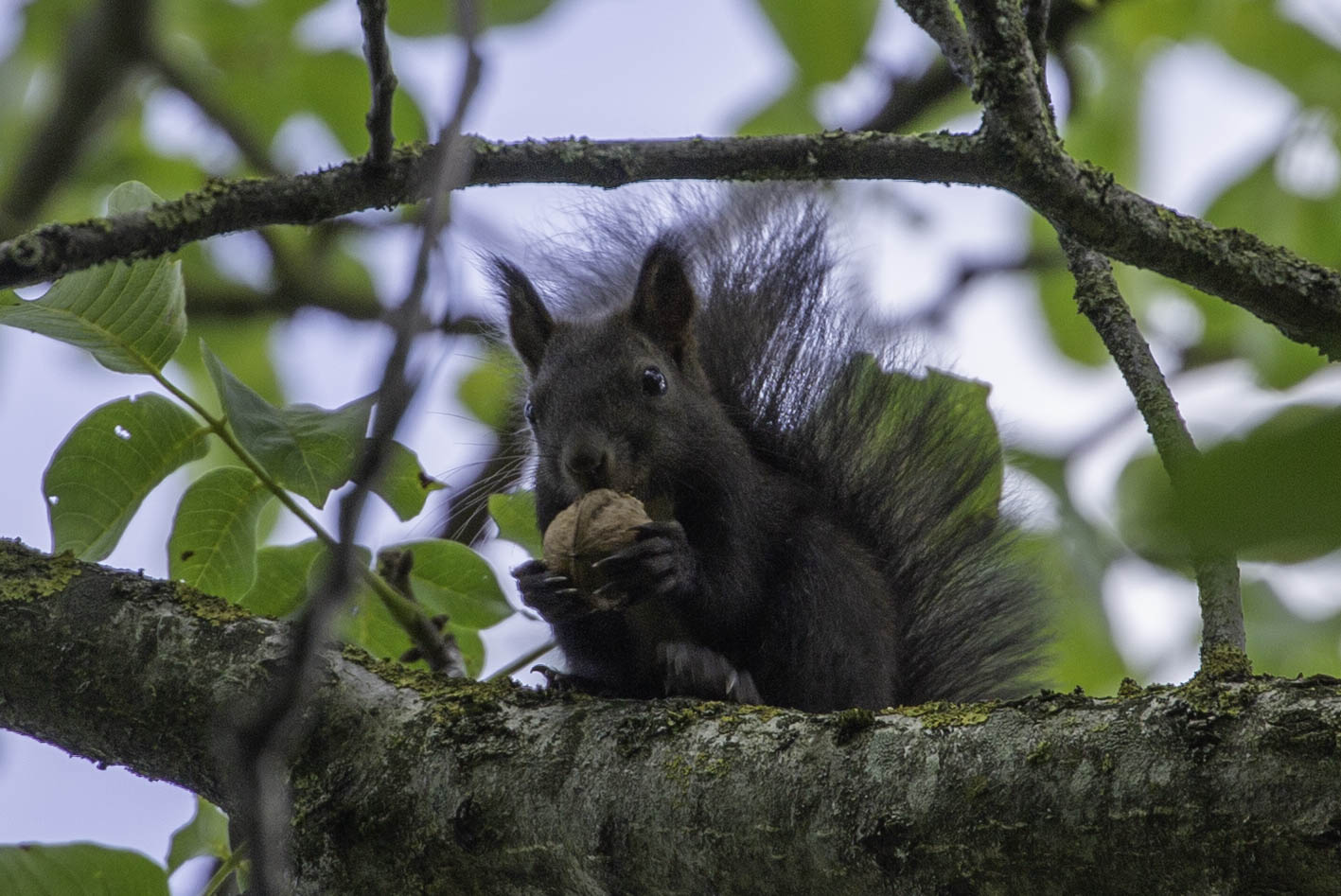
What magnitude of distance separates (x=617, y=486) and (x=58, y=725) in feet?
3.40

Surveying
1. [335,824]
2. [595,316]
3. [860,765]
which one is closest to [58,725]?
[335,824]

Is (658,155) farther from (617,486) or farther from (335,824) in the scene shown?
(617,486)

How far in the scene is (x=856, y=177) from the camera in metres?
1.53

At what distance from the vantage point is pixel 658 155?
1.49m

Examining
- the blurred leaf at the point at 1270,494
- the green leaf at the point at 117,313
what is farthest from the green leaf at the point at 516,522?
the blurred leaf at the point at 1270,494

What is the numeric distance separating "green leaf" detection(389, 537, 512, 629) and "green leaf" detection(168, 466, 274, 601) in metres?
0.27

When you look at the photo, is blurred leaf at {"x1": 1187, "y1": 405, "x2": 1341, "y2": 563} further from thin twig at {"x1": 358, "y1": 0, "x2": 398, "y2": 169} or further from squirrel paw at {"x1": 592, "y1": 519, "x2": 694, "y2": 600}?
squirrel paw at {"x1": 592, "y1": 519, "x2": 694, "y2": 600}

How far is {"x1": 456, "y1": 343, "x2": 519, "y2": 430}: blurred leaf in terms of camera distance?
318 centimetres

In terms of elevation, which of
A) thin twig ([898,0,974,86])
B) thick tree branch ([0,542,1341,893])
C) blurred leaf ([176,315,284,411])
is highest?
blurred leaf ([176,315,284,411])

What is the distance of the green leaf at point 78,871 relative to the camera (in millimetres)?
1607

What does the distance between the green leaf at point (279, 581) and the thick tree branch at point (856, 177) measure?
2.77ft

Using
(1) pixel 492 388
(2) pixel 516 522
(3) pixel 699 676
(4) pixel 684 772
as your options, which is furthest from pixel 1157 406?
(1) pixel 492 388

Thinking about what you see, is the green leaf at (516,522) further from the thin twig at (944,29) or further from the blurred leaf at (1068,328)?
the blurred leaf at (1068,328)

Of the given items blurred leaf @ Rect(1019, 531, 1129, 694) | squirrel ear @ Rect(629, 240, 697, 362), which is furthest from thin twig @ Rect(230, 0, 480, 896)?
squirrel ear @ Rect(629, 240, 697, 362)
